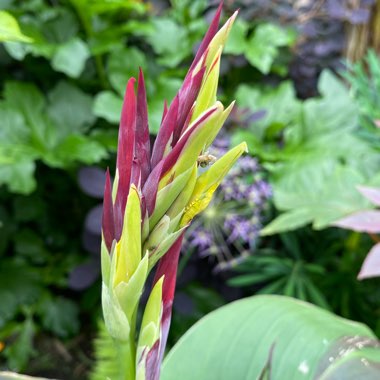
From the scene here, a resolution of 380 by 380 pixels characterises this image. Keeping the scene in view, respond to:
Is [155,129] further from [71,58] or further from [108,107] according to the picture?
[71,58]

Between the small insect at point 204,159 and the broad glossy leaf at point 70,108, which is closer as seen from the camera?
the small insect at point 204,159

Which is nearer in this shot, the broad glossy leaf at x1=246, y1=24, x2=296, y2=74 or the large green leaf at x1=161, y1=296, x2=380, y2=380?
the large green leaf at x1=161, y1=296, x2=380, y2=380

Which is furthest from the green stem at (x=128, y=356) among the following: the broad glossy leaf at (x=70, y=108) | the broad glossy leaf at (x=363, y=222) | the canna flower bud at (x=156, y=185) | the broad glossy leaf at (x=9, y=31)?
the broad glossy leaf at (x=70, y=108)

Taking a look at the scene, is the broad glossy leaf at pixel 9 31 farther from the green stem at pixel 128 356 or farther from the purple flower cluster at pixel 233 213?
the purple flower cluster at pixel 233 213

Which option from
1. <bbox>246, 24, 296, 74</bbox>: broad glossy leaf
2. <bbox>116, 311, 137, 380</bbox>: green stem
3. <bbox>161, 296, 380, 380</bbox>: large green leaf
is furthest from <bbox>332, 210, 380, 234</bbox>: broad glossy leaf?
<bbox>246, 24, 296, 74</bbox>: broad glossy leaf

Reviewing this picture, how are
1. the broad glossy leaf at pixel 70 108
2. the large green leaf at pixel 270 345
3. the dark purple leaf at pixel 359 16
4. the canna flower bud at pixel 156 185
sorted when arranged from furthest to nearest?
the dark purple leaf at pixel 359 16, the broad glossy leaf at pixel 70 108, the large green leaf at pixel 270 345, the canna flower bud at pixel 156 185

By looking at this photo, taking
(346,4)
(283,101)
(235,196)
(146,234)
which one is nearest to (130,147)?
(146,234)

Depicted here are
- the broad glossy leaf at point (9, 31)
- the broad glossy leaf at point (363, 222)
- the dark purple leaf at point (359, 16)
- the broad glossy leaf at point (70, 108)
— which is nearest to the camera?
the broad glossy leaf at point (9, 31)

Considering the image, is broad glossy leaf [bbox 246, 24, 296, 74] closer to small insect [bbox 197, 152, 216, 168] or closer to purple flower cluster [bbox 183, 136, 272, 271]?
purple flower cluster [bbox 183, 136, 272, 271]
